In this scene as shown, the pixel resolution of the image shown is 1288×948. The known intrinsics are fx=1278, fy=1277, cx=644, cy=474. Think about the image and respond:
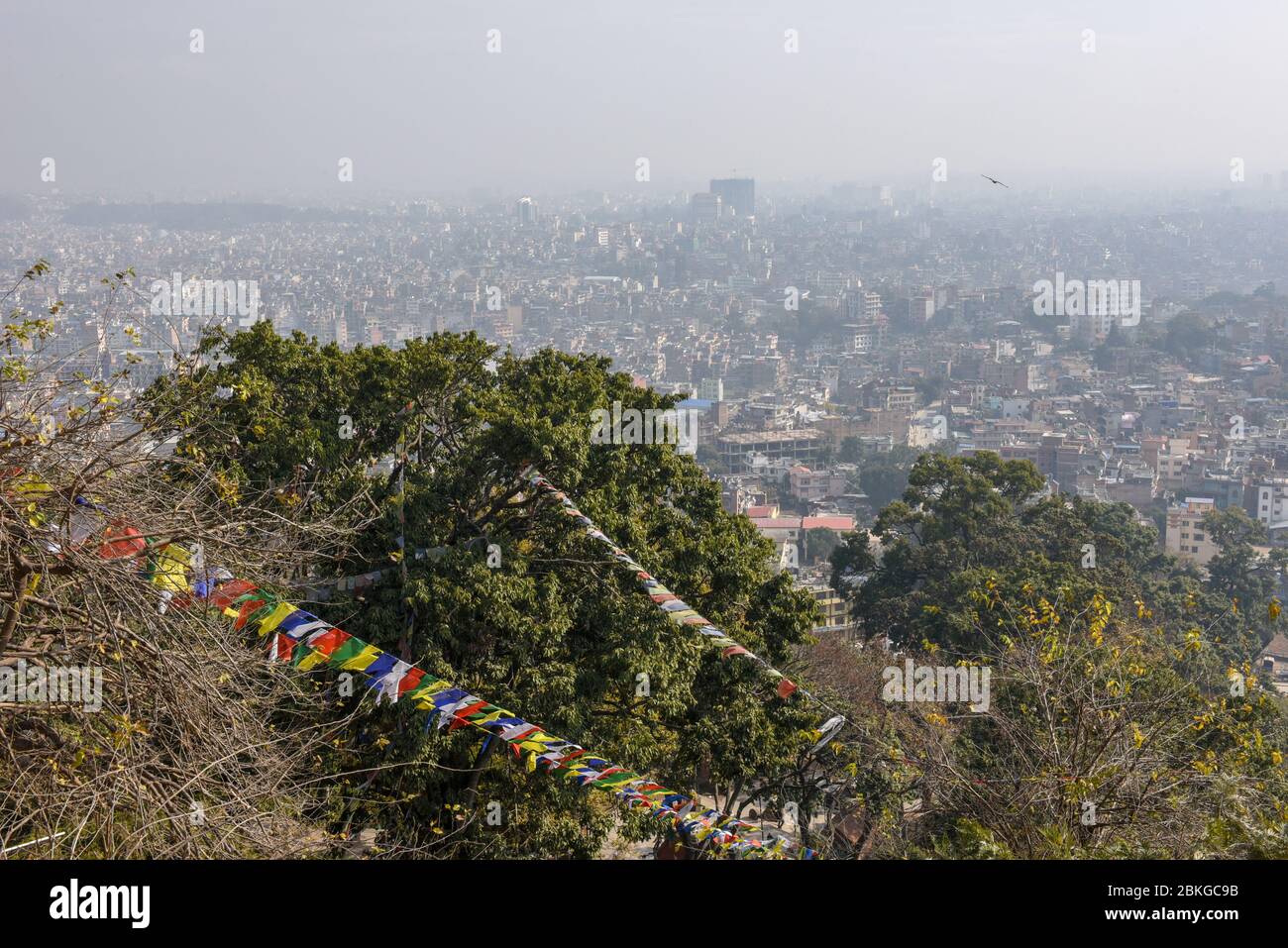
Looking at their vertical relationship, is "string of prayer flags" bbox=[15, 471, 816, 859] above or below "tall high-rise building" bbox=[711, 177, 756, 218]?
below

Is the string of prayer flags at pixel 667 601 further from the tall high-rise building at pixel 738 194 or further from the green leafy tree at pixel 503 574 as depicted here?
the tall high-rise building at pixel 738 194

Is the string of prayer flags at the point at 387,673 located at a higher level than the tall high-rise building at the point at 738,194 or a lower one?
lower

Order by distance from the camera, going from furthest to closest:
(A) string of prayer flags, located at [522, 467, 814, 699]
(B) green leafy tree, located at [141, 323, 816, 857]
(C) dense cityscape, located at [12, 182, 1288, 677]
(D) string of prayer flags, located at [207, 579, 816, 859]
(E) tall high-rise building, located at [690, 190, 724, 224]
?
(E) tall high-rise building, located at [690, 190, 724, 224] → (C) dense cityscape, located at [12, 182, 1288, 677] → (B) green leafy tree, located at [141, 323, 816, 857] → (A) string of prayer flags, located at [522, 467, 814, 699] → (D) string of prayer flags, located at [207, 579, 816, 859]

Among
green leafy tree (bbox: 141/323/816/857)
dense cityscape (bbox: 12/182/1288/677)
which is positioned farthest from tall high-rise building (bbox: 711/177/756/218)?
green leafy tree (bbox: 141/323/816/857)

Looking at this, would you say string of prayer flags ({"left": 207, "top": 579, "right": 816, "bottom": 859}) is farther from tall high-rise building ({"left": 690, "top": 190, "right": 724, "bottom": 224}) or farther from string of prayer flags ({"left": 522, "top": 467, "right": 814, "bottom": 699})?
tall high-rise building ({"left": 690, "top": 190, "right": 724, "bottom": 224})

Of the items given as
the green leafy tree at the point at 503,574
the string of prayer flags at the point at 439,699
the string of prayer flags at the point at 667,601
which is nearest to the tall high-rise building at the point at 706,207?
the green leafy tree at the point at 503,574
